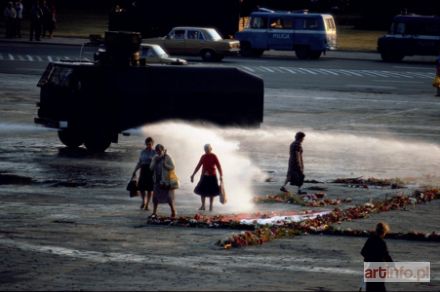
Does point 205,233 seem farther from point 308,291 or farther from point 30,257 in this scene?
point 308,291

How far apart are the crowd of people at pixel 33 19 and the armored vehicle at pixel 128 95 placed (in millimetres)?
35878

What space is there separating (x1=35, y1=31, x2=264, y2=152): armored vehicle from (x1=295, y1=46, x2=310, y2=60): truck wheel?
3264 cm

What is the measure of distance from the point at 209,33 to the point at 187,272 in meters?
45.7

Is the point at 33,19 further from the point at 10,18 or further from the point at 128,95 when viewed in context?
the point at 128,95

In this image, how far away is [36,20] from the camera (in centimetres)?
6869

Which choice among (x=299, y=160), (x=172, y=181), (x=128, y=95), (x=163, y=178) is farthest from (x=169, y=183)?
(x=128, y=95)

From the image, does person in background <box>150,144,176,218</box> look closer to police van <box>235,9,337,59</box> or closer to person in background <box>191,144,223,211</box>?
person in background <box>191,144,223,211</box>

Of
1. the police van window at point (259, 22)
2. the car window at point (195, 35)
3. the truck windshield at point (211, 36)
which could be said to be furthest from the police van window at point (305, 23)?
the car window at point (195, 35)

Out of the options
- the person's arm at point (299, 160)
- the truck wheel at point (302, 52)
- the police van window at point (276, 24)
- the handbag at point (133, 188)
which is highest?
the person's arm at point (299, 160)

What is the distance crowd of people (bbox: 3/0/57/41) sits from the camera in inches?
2692

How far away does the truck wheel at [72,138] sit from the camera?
31.9m

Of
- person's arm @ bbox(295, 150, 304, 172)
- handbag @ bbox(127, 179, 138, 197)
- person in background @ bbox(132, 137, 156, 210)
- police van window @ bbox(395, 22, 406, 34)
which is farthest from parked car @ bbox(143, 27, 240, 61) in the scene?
handbag @ bbox(127, 179, 138, 197)

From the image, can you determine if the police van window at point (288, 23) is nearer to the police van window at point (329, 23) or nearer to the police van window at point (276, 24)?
the police van window at point (276, 24)

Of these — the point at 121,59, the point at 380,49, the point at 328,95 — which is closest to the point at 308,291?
the point at 121,59
